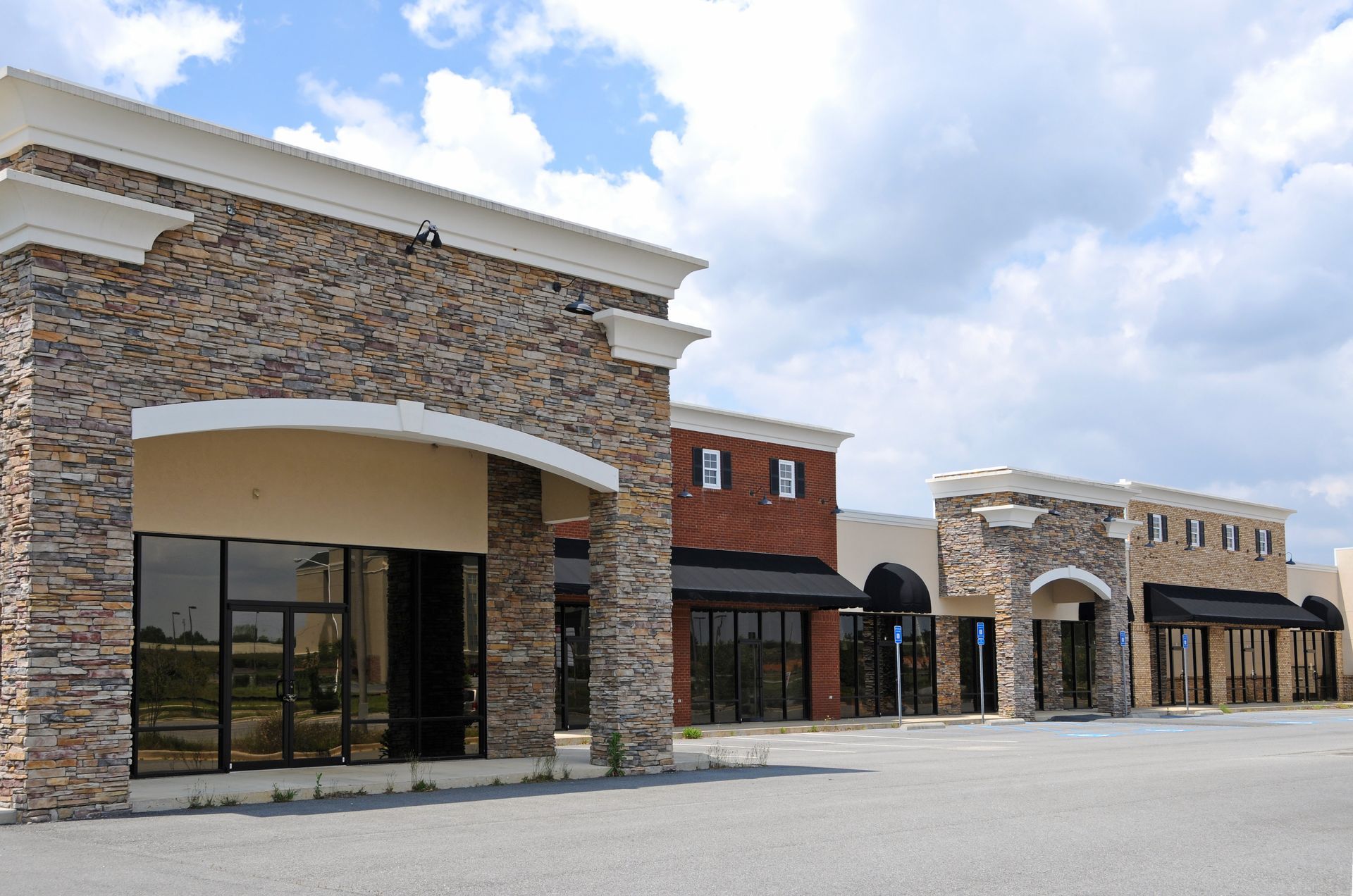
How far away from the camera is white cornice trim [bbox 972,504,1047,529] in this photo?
37.5 meters

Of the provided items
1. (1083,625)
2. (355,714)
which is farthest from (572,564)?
(1083,625)

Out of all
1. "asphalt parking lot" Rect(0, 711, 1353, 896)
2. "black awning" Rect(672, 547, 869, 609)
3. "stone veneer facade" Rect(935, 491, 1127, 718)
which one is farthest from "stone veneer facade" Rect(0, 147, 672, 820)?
"stone veneer facade" Rect(935, 491, 1127, 718)

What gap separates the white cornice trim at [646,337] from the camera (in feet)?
61.3

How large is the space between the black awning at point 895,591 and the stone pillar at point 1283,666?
74.1 feet

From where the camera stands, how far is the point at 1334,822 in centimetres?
1299

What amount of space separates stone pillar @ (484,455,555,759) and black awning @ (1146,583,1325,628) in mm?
29625

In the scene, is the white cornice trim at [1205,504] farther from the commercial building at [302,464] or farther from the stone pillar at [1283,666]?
the commercial building at [302,464]

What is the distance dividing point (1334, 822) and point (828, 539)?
2224cm

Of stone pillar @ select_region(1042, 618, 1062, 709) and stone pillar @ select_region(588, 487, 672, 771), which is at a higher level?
stone pillar @ select_region(588, 487, 672, 771)

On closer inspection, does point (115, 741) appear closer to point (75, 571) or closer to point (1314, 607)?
point (75, 571)

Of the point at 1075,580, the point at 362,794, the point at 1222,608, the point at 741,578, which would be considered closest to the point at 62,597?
the point at 362,794

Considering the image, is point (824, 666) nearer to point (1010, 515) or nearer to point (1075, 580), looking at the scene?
point (1010, 515)

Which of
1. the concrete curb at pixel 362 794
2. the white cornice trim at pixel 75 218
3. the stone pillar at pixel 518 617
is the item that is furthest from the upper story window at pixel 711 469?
the white cornice trim at pixel 75 218

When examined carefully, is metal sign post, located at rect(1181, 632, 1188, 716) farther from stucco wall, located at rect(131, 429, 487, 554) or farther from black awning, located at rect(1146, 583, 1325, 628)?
stucco wall, located at rect(131, 429, 487, 554)
